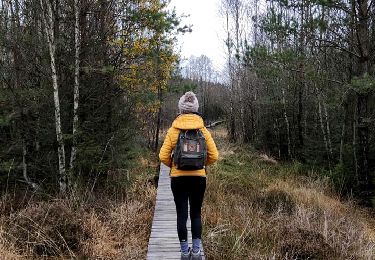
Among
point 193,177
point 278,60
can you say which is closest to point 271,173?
point 278,60

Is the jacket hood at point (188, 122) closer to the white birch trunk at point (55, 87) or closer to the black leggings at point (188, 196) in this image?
the black leggings at point (188, 196)

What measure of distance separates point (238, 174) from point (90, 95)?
549 centimetres

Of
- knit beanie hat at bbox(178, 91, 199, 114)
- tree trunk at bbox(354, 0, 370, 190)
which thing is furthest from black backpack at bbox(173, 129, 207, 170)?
tree trunk at bbox(354, 0, 370, 190)

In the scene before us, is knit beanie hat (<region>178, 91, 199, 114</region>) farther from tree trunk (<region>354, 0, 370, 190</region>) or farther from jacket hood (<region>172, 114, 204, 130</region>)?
tree trunk (<region>354, 0, 370, 190</region>)

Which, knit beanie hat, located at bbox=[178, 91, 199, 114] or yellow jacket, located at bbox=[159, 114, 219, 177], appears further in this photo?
knit beanie hat, located at bbox=[178, 91, 199, 114]

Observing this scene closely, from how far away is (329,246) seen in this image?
641cm

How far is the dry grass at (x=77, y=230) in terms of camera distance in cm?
608

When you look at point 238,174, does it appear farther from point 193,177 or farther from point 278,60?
point 193,177

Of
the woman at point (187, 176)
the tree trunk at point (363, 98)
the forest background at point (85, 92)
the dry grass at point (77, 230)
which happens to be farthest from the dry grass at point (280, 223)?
the forest background at point (85, 92)

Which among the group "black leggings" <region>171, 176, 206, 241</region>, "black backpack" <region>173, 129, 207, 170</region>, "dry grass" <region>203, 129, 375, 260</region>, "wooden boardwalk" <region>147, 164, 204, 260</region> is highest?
"black backpack" <region>173, 129, 207, 170</region>

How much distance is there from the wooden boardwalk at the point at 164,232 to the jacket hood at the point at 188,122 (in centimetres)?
Answer: 199

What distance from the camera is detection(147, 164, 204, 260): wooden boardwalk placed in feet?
18.1

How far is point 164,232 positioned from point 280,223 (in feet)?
7.45

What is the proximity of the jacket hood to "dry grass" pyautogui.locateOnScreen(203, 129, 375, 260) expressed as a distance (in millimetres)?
2362
